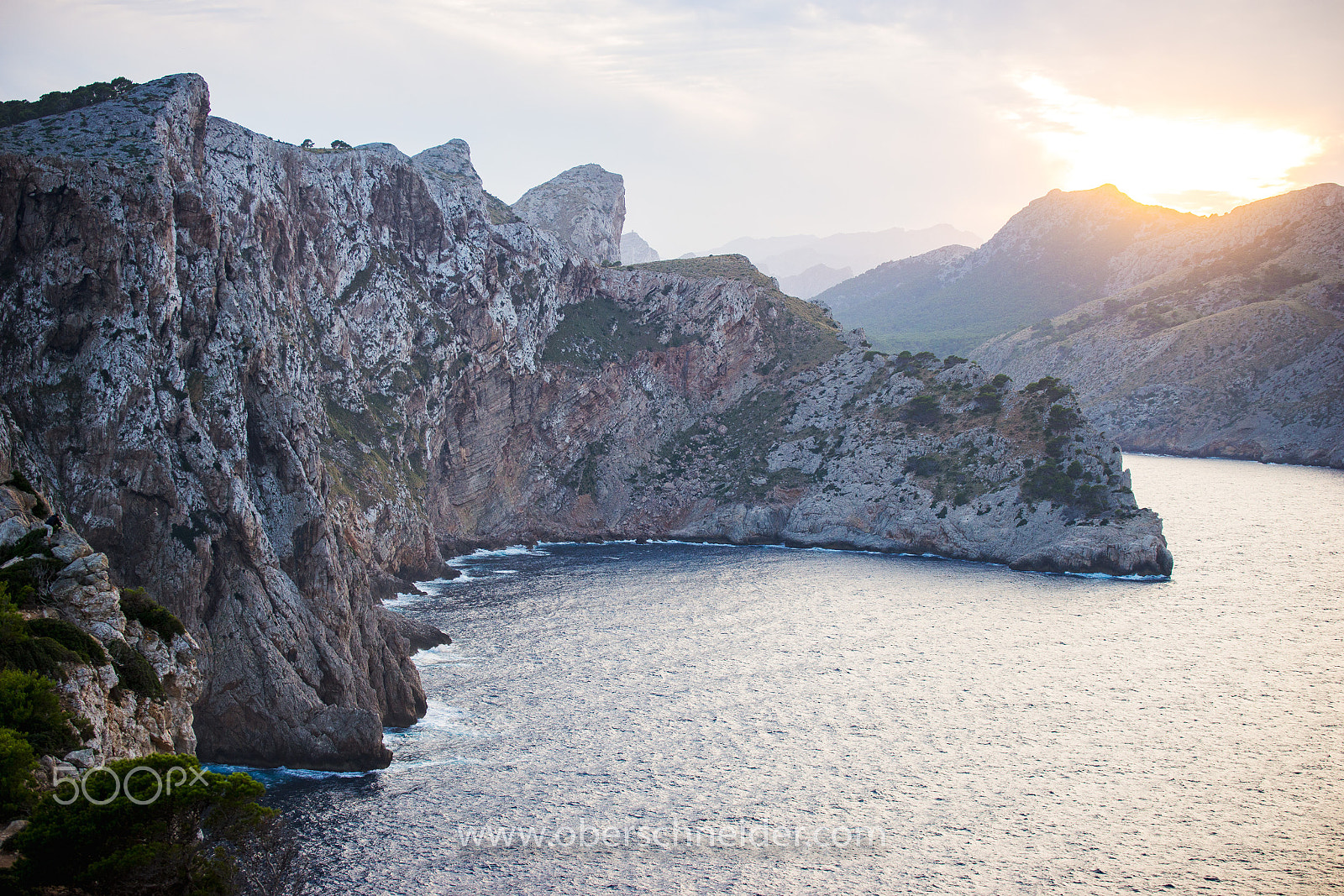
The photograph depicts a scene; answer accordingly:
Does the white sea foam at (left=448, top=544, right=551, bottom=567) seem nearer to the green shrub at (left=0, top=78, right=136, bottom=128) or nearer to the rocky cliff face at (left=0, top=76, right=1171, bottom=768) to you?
the rocky cliff face at (left=0, top=76, right=1171, bottom=768)

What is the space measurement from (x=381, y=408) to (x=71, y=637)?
6092 cm

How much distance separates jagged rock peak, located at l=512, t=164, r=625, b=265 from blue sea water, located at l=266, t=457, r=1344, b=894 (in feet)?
283

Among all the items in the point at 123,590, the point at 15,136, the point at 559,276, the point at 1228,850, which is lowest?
the point at 1228,850

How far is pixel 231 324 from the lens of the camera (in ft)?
165

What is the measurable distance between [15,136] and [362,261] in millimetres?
46861

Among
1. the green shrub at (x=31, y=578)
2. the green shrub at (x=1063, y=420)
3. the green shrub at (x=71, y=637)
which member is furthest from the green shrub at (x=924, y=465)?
the green shrub at (x=31, y=578)

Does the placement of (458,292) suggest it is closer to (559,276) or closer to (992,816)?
(559,276)

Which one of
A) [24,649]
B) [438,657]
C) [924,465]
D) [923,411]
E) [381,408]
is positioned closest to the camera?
[24,649]

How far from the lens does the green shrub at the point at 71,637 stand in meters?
27.5

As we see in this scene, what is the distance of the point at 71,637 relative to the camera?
28078 millimetres

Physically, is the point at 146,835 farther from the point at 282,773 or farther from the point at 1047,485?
the point at 1047,485

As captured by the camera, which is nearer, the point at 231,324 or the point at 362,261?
the point at 231,324

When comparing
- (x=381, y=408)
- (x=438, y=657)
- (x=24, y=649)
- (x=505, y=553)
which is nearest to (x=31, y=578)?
(x=24, y=649)

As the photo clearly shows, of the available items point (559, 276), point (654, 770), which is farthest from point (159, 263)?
point (559, 276)
